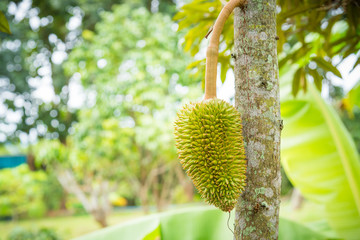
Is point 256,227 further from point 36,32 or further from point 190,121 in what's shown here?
point 36,32

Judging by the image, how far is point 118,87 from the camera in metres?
4.77

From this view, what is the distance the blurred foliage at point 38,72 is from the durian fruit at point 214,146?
729 cm

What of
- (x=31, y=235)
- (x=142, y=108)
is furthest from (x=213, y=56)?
(x=31, y=235)

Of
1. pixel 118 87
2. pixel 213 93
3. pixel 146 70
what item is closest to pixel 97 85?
pixel 118 87

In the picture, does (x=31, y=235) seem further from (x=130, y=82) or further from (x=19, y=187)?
(x=130, y=82)

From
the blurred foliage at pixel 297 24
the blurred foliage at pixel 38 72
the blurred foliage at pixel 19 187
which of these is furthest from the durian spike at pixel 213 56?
the blurred foliage at pixel 38 72

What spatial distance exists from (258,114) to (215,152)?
158 millimetres

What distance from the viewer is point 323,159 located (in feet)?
6.46

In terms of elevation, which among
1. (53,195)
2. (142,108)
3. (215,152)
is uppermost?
(142,108)

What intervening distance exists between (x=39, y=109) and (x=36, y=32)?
6.62ft

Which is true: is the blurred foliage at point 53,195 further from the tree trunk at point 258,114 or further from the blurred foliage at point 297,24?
the tree trunk at point 258,114

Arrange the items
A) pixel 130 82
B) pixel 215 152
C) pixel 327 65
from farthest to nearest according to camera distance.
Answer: pixel 130 82
pixel 327 65
pixel 215 152

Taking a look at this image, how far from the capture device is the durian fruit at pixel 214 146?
27.5 inches

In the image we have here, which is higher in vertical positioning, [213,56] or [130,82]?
[130,82]
